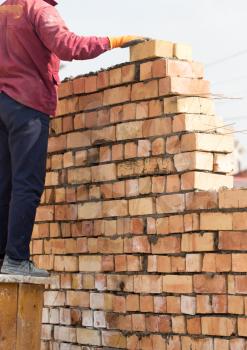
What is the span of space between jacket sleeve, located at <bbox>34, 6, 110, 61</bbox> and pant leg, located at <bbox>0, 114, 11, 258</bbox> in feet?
1.78

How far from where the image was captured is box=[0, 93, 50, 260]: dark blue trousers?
4.62 meters

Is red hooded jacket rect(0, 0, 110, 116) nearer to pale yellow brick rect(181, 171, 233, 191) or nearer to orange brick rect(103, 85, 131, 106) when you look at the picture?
orange brick rect(103, 85, 131, 106)

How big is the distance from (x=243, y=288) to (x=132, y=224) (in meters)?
0.84

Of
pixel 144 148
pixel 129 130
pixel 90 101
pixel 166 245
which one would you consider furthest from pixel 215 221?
pixel 90 101

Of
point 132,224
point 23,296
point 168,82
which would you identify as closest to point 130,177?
point 132,224

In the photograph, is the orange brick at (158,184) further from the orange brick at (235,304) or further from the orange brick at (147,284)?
the orange brick at (235,304)

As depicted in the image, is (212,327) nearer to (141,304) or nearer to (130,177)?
(141,304)

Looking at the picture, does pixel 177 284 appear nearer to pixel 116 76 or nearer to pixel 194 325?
pixel 194 325

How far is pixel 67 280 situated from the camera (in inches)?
210

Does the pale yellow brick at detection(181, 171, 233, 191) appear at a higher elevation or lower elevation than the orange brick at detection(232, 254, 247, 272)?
higher

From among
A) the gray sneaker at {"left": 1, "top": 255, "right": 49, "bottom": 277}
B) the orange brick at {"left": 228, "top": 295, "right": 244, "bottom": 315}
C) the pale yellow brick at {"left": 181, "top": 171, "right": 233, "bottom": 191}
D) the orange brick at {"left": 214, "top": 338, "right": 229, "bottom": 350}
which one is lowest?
the orange brick at {"left": 214, "top": 338, "right": 229, "bottom": 350}

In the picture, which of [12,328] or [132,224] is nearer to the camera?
[12,328]

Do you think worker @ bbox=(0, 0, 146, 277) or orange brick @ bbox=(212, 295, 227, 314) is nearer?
orange brick @ bbox=(212, 295, 227, 314)

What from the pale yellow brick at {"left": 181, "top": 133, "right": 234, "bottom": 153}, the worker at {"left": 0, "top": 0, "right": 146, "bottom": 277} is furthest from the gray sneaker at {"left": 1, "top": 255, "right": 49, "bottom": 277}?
the pale yellow brick at {"left": 181, "top": 133, "right": 234, "bottom": 153}
